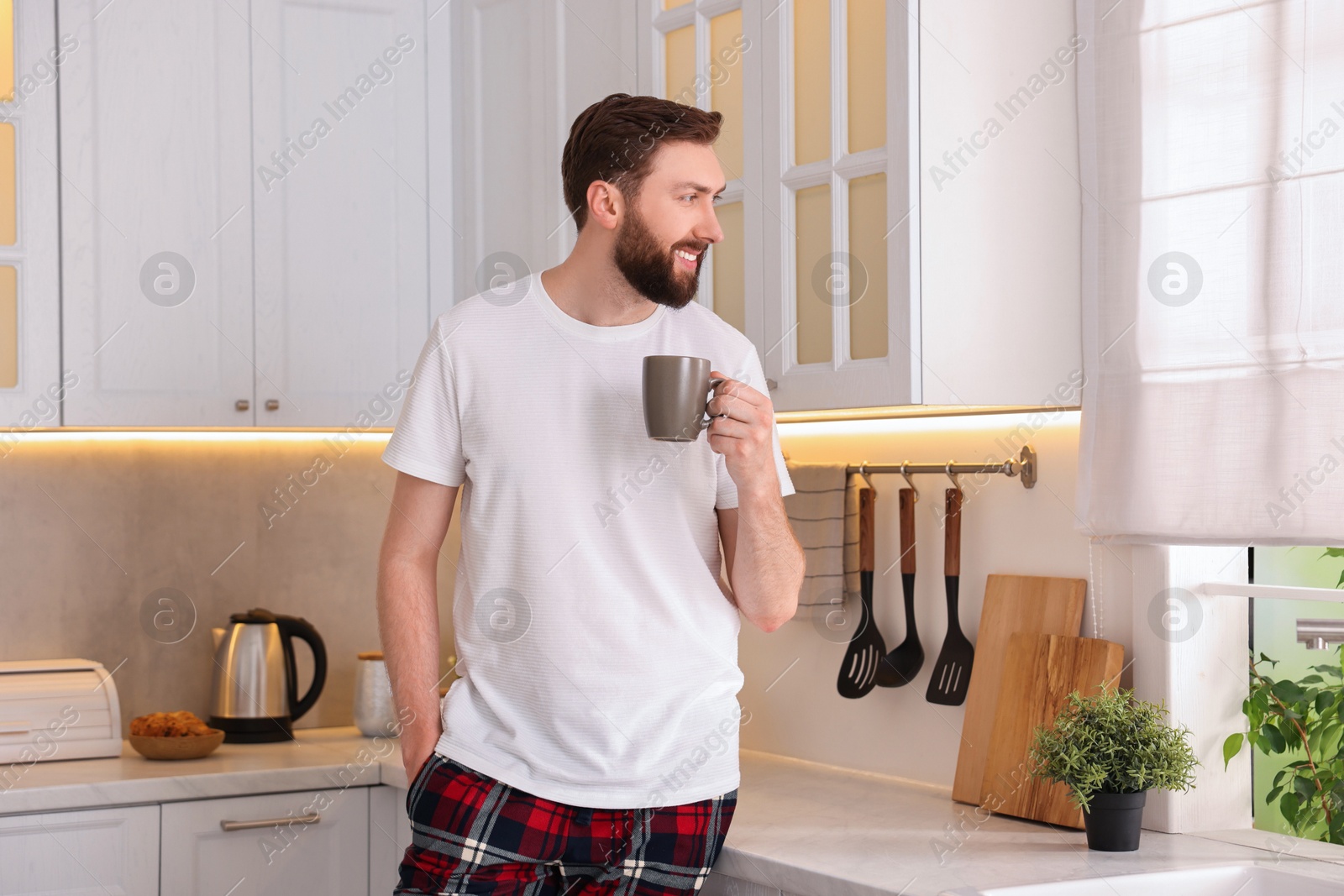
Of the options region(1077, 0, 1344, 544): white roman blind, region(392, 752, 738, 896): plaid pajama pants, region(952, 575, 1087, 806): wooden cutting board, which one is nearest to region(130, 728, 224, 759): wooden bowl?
region(392, 752, 738, 896): plaid pajama pants

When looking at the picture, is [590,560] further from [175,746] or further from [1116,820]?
[175,746]

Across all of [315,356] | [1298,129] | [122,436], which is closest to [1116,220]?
[1298,129]

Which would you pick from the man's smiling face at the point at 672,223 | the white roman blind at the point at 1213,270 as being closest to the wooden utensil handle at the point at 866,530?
the white roman blind at the point at 1213,270

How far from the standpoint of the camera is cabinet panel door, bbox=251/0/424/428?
8.69 ft

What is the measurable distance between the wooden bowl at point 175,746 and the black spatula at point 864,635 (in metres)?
1.17

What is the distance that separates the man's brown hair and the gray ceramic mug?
247 mm

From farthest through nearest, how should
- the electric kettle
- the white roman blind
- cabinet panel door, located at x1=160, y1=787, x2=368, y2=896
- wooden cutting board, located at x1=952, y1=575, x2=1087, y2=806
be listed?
the electric kettle → cabinet panel door, located at x1=160, y1=787, x2=368, y2=896 → wooden cutting board, located at x1=952, y1=575, x2=1087, y2=806 → the white roman blind

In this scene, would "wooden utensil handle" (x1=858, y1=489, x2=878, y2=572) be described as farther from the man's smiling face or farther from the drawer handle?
the drawer handle

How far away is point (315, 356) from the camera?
268cm

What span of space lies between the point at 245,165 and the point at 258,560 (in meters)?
0.89

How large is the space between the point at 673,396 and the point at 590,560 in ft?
0.77

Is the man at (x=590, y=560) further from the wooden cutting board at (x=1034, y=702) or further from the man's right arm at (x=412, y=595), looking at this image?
the wooden cutting board at (x=1034, y=702)

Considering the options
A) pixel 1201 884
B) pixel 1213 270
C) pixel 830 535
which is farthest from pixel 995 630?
pixel 1213 270

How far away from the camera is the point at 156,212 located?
255cm
